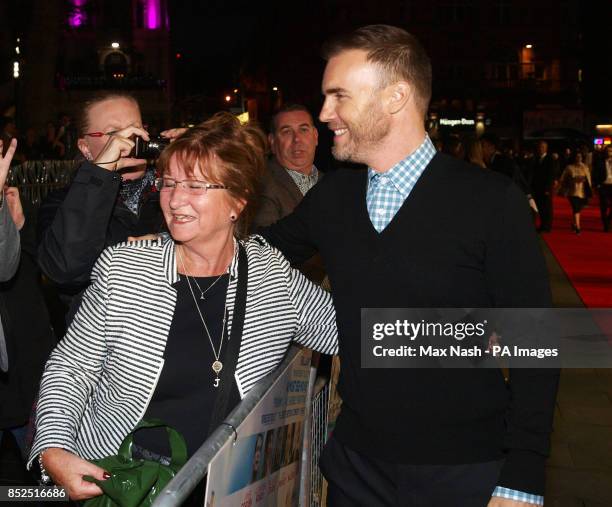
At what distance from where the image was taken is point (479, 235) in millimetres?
2682

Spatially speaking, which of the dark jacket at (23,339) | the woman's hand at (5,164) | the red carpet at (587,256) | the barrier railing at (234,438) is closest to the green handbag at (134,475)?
the barrier railing at (234,438)

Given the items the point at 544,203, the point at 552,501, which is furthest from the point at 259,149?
the point at 544,203

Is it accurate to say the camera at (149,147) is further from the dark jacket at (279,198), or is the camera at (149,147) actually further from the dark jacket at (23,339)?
the dark jacket at (279,198)

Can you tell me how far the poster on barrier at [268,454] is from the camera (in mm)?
2422

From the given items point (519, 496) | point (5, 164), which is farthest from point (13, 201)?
point (519, 496)

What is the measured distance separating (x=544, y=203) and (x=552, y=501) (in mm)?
18174

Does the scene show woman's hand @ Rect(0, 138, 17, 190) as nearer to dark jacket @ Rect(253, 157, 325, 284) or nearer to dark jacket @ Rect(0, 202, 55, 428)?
dark jacket @ Rect(0, 202, 55, 428)

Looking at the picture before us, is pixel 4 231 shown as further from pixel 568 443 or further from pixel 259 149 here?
pixel 568 443

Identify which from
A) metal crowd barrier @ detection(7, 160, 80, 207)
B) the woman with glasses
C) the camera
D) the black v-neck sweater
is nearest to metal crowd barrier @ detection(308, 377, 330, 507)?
the woman with glasses

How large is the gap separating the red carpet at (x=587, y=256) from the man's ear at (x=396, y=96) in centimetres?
1021

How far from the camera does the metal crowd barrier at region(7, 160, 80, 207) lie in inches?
335

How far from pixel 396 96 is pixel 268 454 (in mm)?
1266

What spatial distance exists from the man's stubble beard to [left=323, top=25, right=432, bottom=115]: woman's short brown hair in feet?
0.34

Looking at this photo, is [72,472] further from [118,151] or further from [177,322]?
[118,151]
